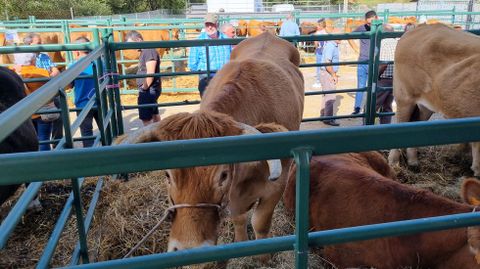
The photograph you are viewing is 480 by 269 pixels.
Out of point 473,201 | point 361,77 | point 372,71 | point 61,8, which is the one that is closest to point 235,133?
point 473,201

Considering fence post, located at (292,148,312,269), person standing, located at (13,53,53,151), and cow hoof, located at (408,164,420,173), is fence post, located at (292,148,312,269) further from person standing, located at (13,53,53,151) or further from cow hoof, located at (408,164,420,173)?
person standing, located at (13,53,53,151)

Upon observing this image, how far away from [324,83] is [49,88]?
6709 mm

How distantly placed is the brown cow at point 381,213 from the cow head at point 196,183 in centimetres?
110

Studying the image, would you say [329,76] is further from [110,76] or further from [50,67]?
[50,67]

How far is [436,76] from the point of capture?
4.91 metres

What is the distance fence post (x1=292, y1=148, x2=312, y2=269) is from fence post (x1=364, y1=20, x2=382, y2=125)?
15.0 feet

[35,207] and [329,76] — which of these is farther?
[329,76]

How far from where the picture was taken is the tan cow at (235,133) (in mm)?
1974

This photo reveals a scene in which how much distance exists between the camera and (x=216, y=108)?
2789 mm

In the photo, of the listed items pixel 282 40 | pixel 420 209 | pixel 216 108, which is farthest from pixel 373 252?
pixel 282 40

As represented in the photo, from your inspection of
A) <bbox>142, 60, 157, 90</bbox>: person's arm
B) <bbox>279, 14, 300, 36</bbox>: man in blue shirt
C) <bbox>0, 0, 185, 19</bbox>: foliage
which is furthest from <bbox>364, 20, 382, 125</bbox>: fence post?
<bbox>0, 0, 185, 19</bbox>: foliage

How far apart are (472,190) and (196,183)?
1.47m

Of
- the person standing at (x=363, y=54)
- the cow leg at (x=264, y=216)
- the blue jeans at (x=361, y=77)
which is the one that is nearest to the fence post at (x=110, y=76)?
the cow leg at (x=264, y=216)

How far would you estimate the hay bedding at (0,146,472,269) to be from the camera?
3232mm
